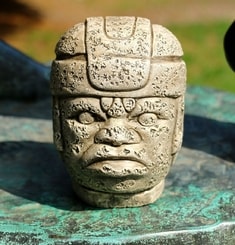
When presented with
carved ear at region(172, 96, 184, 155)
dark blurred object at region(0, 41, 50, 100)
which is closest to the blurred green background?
dark blurred object at region(0, 41, 50, 100)

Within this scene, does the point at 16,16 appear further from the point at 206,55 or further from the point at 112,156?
the point at 112,156

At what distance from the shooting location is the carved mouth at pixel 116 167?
2408mm

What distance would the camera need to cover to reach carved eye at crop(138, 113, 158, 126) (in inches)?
94.7

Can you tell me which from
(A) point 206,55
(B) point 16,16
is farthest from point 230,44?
(B) point 16,16

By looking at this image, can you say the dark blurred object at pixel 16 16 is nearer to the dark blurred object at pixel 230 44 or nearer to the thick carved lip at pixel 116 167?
the dark blurred object at pixel 230 44

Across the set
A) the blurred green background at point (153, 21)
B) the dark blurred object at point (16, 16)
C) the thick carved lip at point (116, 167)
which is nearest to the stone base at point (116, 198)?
the thick carved lip at point (116, 167)

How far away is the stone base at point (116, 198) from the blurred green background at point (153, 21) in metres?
4.15

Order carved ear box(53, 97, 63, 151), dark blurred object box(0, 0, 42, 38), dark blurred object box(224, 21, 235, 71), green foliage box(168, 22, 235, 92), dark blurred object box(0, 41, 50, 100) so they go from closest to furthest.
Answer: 1. carved ear box(53, 97, 63, 151)
2. dark blurred object box(224, 21, 235, 71)
3. dark blurred object box(0, 41, 50, 100)
4. green foliage box(168, 22, 235, 92)
5. dark blurred object box(0, 0, 42, 38)

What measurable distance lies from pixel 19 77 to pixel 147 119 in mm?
1686

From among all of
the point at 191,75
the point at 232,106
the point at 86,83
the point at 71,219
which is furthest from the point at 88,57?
the point at 191,75

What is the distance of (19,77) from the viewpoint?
156 inches

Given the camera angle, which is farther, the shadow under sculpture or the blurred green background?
the blurred green background

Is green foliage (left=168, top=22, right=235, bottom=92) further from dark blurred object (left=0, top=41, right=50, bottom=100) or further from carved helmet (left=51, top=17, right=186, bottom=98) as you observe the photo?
carved helmet (left=51, top=17, right=186, bottom=98)

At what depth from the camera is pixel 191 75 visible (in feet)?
22.9
